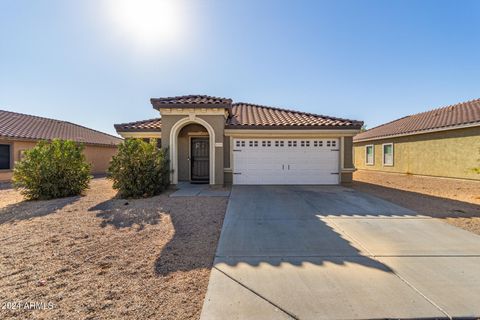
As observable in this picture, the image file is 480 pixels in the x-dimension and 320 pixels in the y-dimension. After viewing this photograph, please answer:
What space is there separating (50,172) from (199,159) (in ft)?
20.2

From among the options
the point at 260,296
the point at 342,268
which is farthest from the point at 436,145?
the point at 260,296

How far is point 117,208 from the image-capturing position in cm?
685

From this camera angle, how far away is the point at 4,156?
1353 centimetres

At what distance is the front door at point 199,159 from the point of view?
39.8ft

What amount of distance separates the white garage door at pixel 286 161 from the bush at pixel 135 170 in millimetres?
3929

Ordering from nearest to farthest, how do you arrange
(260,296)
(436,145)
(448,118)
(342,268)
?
(260,296) → (342,268) → (436,145) → (448,118)

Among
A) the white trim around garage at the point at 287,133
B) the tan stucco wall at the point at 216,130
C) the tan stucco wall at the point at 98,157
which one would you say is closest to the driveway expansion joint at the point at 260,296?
the tan stucco wall at the point at 216,130

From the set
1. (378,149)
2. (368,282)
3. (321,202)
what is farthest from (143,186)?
(378,149)

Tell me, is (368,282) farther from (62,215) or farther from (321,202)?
(62,215)

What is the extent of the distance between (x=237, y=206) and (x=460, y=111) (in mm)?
17582

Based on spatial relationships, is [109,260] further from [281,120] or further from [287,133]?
[281,120]

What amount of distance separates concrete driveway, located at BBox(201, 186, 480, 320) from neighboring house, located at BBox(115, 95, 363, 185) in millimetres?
5017

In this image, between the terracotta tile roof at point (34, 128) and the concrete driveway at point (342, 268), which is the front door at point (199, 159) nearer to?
the concrete driveway at point (342, 268)

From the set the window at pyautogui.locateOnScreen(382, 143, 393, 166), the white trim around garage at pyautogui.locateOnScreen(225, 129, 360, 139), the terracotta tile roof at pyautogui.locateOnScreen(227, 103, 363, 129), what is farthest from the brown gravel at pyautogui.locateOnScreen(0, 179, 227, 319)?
the window at pyautogui.locateOnScreen(382, 143, 393, 166)
